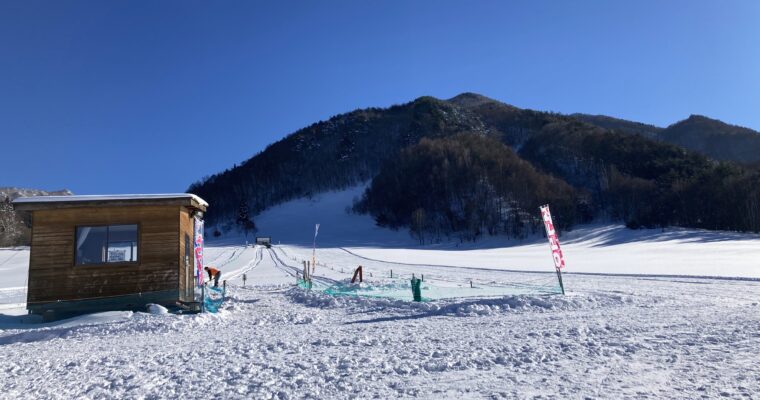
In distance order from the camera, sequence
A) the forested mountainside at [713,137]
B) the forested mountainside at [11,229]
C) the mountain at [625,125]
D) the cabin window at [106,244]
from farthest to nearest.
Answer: the mountain at [625,125] < the forested mountainside at [713,137] < the forested mountainside at [11,229] < the cabin window at [106,244]

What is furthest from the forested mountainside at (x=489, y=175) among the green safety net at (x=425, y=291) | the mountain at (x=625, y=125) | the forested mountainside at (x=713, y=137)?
the green safety net at (x=425, y=291)

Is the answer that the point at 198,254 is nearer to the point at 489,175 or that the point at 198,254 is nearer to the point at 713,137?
the point at 489,175

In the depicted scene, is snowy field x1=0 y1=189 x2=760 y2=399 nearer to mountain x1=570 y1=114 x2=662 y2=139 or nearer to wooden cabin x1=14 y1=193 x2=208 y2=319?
wooden cabin x1=14 y1=193 x2=208 y2=319

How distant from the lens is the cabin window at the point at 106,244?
12.5 meters

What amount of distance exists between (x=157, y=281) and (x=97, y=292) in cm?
146

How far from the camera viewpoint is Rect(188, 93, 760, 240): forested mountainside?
6138 cm

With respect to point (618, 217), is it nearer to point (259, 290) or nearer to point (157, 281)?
point (259, 290)

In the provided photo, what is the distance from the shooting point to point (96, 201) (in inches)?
488

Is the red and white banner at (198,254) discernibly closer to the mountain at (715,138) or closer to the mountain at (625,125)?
the mountain at (715,138)

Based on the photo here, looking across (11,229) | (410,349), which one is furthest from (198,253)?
(11,229)

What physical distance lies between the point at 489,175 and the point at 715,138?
10353cm

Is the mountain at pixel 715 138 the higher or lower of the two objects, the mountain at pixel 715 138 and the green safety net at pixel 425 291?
the higher

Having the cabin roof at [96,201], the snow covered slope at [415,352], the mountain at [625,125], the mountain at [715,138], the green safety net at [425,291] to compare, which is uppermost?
the mountain at [625,125]

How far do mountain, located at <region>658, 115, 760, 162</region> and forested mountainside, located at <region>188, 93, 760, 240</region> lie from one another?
4.03ft
